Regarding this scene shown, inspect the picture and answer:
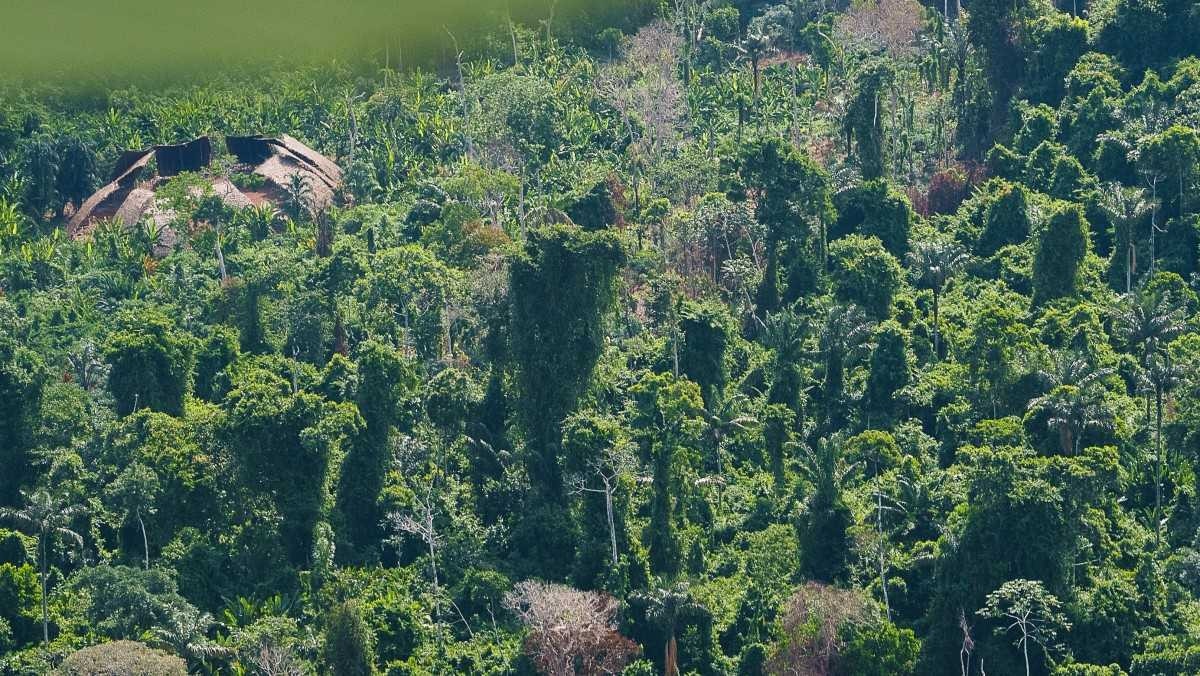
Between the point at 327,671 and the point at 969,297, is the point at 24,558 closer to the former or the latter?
the point at 327,671

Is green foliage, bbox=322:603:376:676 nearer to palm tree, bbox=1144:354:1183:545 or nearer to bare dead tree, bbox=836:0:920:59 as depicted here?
palm tree, bbox=1144:354:1183:545

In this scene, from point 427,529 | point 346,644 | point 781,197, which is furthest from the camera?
point 781,197

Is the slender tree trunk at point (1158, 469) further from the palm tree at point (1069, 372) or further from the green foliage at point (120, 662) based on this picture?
the green foliage at point (120, 662)

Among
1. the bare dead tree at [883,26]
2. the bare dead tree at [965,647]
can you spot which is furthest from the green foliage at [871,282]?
the bare dead tree at [883,26]

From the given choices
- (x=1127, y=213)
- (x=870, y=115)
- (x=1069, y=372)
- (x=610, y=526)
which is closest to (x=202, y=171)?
(x=870, y=115)

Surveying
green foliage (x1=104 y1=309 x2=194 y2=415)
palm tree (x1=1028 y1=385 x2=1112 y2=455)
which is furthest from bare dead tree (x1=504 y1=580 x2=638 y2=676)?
green foliage (x1=104 y1=309 x2=194 y2=415)

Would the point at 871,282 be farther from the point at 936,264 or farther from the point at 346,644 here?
the point at 346,644
